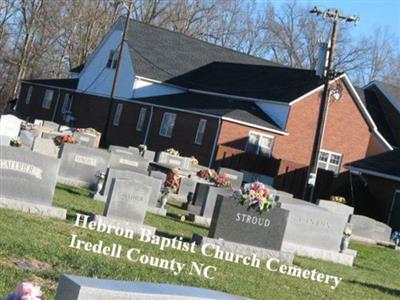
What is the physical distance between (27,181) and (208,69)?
39135 millimetres

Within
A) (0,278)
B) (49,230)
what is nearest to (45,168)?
(49,230)

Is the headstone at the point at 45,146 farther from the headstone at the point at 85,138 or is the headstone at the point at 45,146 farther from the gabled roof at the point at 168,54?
the gabled roof at the point at 168,54

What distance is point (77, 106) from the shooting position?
Result: 188ft

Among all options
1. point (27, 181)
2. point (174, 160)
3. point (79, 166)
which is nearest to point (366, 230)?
point (174, 160)

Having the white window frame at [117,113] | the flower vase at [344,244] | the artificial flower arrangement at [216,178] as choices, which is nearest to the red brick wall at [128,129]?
the white window frame at [117,113]

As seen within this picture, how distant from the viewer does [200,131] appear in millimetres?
43906

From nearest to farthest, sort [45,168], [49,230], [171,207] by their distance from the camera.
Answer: [49,230]
[45,168]
[171,207]

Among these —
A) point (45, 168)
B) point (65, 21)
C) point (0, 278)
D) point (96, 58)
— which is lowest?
point (0, 278)

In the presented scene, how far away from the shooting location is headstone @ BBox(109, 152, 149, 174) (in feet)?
81.4

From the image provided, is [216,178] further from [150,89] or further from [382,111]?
[382,111]

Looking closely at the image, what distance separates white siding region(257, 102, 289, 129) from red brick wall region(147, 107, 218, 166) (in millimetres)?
3598

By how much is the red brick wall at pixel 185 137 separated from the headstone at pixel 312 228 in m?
23.1

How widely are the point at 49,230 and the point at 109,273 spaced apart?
2.96 metres

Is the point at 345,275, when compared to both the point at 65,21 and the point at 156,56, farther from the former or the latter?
the point at 65,21
